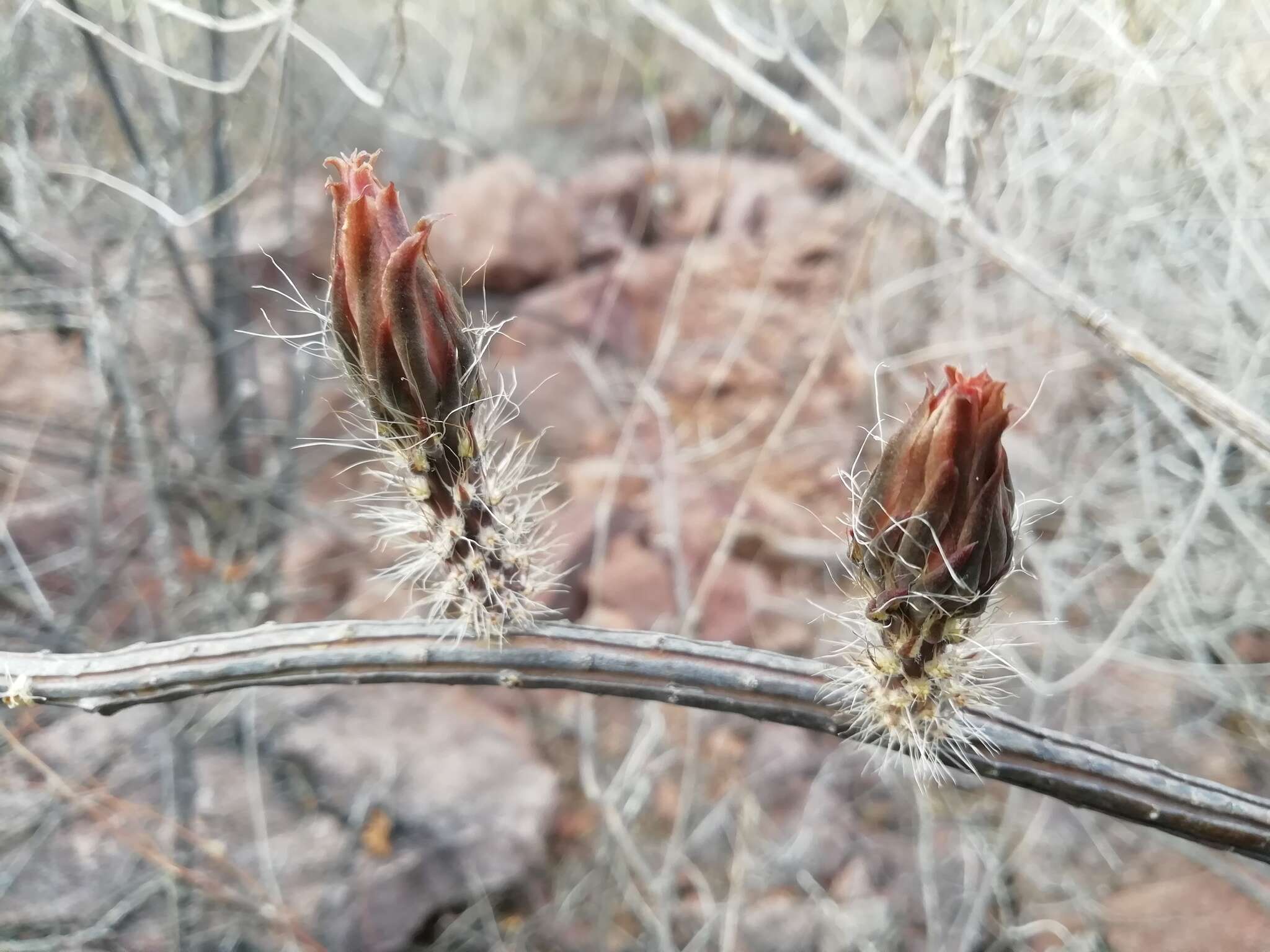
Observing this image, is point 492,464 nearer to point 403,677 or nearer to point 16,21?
point 403,677

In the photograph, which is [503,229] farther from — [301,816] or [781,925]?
[781,925]

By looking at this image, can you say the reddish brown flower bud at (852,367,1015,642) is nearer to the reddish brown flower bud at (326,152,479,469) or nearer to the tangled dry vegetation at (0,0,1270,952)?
the reddish brown flower bud at (326,152,479,469)

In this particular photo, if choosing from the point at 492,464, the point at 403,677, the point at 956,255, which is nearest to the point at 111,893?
the point at 403,677

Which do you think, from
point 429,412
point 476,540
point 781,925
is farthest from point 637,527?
point 429,412

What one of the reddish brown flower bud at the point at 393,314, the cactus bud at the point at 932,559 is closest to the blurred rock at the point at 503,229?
the reddish brown flower bud at the point at 393,314

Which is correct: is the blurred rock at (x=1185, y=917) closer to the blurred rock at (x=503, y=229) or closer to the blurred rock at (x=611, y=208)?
the blurred rock at (x=503, y=229)

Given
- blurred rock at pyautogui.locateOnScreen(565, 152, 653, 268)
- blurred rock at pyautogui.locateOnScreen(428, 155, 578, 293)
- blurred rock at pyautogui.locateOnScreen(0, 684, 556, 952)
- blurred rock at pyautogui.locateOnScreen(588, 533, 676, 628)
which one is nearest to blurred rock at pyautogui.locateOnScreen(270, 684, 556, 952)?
blurred rock at pyautogui.locateOnScreen(0, 684, 556, 952)
